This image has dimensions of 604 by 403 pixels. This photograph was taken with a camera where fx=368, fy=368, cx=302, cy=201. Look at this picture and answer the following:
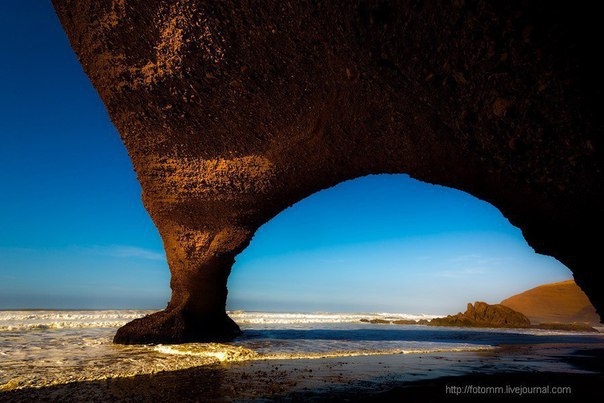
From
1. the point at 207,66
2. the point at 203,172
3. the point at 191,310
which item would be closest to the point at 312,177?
the point at 203,172

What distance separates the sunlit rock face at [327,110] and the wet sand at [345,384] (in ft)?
4.13

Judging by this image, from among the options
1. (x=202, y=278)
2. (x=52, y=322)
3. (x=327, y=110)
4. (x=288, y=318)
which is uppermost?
(x=327, y=110)

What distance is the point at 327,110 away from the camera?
5.46 m

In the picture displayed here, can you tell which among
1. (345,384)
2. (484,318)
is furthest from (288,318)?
(345,384)

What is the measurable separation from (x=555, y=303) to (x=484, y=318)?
23.9 m

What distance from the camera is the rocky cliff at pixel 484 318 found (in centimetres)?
1797

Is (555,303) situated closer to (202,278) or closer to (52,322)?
(202,278)

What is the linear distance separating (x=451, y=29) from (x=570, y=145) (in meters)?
1.30

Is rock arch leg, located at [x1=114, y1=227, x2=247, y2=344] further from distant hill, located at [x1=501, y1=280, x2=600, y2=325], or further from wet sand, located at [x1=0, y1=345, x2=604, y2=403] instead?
distant hill, located at [x1=501, y1=280, x2=600, y2=325]

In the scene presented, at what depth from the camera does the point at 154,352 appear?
5.82 meters

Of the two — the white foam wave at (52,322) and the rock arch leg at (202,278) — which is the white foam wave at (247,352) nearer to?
the rock arch leg at (202,278)

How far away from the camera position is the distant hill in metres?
32.4

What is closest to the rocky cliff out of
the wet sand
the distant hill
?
the wet sand

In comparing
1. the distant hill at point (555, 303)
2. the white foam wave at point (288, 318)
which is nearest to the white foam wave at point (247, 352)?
the white foam wave at point (288, 318)
